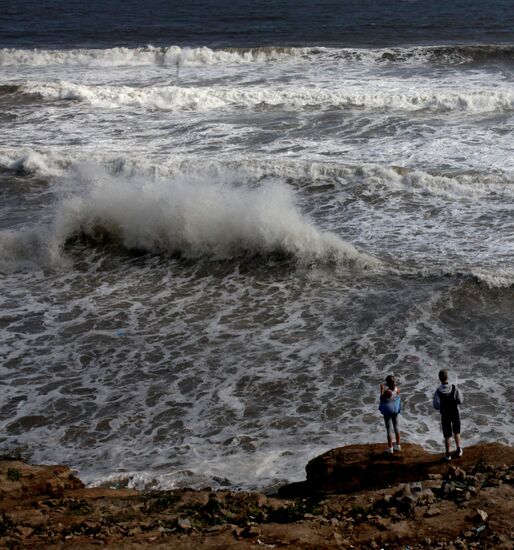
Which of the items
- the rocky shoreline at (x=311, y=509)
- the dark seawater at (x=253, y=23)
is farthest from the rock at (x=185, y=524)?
the dark seawater at (x=253, y=23)

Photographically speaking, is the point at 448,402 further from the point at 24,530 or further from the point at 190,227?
the point at 190,227

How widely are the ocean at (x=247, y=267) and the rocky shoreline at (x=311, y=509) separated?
0.83m

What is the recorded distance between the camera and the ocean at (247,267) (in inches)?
444

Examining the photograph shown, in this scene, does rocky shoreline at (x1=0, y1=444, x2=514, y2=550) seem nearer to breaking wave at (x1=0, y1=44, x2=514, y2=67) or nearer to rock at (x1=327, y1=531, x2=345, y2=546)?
rock at (x1=327, y1=531, x2=345, y2=546)

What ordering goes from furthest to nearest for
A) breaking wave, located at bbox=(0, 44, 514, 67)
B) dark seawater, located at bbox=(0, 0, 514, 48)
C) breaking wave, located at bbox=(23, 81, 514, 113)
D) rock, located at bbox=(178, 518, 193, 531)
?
dark seawater, located at bbox=(0, 0, 514, 48) < breaking wave, located at bbox=(0, 44, 514, 67) < breaking wave, located at bbox=(23, 81, 514, 113) < rock, located at bbox=(178, 518, 193, 531)

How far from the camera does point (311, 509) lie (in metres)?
8.44

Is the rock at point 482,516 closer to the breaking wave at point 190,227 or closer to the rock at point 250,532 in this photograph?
the rock at point 250,532

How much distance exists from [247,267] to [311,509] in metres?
8.63

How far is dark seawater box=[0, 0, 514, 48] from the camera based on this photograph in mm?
42312

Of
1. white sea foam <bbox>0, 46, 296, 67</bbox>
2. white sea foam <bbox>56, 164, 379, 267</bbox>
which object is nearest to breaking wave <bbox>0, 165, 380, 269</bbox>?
white sea foam <bbox>56, 164, 379, 267</bbox>

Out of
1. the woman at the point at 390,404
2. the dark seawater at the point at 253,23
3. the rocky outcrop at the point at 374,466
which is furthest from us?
the dark seawater at the point at 253,23

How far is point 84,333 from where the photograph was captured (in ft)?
45.8

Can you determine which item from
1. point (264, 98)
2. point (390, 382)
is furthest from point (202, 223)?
point (264, 98)

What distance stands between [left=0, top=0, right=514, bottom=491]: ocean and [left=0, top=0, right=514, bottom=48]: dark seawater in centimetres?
932
